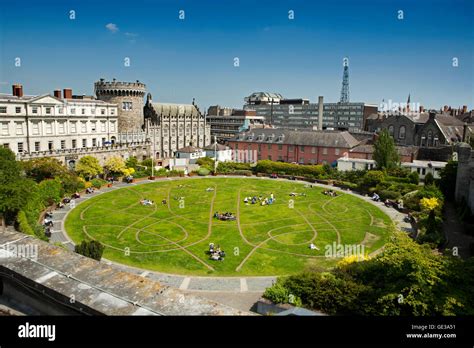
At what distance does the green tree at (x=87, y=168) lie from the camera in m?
61.1

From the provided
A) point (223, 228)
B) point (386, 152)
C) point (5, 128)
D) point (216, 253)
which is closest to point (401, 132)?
point (386, 152)

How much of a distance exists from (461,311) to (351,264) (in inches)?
358

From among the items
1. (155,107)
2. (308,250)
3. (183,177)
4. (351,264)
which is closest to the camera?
(351,264)

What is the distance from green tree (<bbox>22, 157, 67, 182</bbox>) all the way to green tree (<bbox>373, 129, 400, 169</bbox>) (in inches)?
2005

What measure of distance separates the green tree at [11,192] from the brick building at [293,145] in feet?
191

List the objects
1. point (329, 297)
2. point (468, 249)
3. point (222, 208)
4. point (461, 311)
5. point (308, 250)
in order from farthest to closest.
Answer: point (222, 208), point (308, 250), point (468, 249), point (329, 297), point (461, 311)

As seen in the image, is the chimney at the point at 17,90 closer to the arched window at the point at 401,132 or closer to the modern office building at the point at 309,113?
the arched window at the point at 401,132

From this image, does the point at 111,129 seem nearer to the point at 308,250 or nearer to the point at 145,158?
the point at 145,158

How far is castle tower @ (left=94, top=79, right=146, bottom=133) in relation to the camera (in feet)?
276

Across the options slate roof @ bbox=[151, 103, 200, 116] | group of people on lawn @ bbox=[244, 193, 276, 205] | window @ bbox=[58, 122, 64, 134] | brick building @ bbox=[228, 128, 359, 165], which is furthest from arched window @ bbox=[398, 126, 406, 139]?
window @ bbox=[58, 122, 64, 134]

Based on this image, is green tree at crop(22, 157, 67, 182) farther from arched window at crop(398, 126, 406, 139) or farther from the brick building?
arched window at crop(398, 126, 406, 139)

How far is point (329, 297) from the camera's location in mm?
20984

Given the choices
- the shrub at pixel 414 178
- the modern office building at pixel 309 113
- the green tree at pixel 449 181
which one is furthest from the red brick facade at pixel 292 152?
the modern office building at pixel 309 113

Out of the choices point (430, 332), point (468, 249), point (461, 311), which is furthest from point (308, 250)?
point (430, 332)
